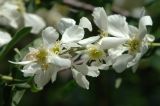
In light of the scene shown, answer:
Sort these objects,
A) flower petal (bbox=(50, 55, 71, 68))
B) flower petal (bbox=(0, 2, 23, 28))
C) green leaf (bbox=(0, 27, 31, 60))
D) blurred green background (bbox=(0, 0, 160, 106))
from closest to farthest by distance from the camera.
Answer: flower petal (bbox=(50, 55, 71, 68)) → green leaf (bbox=(0, 27, 31, 60)) → flower petal (bbox=(0, 2, 23, 28)) → blurred green background (bbox=(0, 0, 160, 106))

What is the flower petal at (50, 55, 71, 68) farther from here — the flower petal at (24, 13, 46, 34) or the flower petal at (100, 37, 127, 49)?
the flower petal at (24, 13, 46, 34)

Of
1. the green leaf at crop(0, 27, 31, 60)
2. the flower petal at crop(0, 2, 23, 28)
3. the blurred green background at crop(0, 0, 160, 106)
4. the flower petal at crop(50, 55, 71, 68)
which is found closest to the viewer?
the flower petal at crop(50, 55, 71, 68)

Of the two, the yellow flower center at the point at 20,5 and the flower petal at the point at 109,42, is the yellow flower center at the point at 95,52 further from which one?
the yellow flower center at the point at 20,5

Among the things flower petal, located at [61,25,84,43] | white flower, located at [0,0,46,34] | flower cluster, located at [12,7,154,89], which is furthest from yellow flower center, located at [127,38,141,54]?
white flower, located at [0,0,46,34]

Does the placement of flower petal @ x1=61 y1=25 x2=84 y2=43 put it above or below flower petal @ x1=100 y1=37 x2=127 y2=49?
above

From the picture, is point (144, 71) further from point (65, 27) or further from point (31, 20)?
point (65, 27)

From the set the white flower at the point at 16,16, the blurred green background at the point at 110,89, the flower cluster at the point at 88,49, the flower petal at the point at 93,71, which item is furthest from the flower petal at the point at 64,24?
the blurred green background at the point at 110,89

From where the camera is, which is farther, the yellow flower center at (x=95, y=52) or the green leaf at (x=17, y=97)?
the green leaf at (x=17, y=97)

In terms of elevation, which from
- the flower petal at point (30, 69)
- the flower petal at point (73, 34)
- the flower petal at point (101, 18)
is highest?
the flower petal at point (101, 18)

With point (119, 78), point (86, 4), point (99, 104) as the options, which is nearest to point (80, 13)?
point (86, 4)
